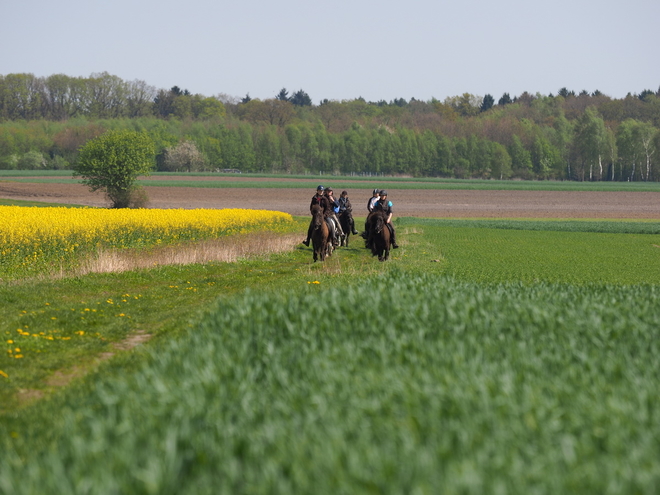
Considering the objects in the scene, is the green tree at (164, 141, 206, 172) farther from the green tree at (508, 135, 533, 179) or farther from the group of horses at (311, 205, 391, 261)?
the group of horses at (311, 205, 391, 261)

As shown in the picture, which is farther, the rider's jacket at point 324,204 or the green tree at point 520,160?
the green tree at point 520,160

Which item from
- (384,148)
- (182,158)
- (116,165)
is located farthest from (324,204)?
(384,148)

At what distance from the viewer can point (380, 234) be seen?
80.6 ft

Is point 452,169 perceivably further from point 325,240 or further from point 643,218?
point 325,240

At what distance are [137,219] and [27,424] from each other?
2590 centimetres

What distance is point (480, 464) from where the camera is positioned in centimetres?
483

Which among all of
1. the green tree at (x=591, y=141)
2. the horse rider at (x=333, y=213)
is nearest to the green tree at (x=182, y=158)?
the green tree at (x=591, y=141)


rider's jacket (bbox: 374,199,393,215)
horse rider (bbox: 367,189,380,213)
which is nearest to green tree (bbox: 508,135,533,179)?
horse rider (bbox: 367,189,380,213)

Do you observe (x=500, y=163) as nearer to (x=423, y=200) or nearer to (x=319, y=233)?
(x=423, y=200)

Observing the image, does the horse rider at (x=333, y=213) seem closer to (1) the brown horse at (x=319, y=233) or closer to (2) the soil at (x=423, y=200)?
(1) the brown horse at (x=319, y=233)

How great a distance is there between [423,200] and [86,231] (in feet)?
198

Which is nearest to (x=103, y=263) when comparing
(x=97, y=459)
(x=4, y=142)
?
(x=97, y=459)

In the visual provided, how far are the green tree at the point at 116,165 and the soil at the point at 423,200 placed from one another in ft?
19.3

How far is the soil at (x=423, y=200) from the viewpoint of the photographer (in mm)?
70250
